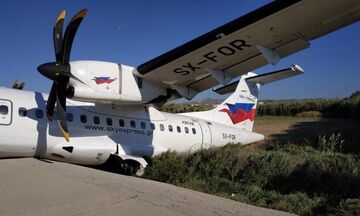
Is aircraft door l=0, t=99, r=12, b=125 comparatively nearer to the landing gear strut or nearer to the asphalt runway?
the asphalt runway

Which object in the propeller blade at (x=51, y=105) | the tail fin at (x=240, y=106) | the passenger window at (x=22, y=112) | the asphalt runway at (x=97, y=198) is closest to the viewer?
the asphalt runway at (x=97, y=198)

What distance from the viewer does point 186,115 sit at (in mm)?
14609

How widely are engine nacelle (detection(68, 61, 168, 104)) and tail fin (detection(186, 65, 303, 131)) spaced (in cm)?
504

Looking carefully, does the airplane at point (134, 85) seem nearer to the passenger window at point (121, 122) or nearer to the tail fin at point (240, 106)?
the passenger window at point (121, 122)

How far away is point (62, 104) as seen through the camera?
9.99 metres

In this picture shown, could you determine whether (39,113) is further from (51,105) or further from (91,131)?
(91,131)

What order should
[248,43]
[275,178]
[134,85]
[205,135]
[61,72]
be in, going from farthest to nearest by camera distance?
[205,135]
[134,85]
[61,72]
[248,43]
[275,178]

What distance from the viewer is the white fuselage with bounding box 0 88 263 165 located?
9.73 meters

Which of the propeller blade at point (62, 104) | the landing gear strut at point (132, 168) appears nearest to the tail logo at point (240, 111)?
the landing gear strut at point (132, 168)

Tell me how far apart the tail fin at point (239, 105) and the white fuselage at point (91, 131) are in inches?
73.9

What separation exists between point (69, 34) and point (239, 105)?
869 cm

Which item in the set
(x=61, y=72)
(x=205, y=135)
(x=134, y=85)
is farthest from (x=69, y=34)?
(x=205, y=135)

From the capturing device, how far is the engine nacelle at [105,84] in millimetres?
9531

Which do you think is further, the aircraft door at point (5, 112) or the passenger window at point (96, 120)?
the passenger window at point (96, 120)
